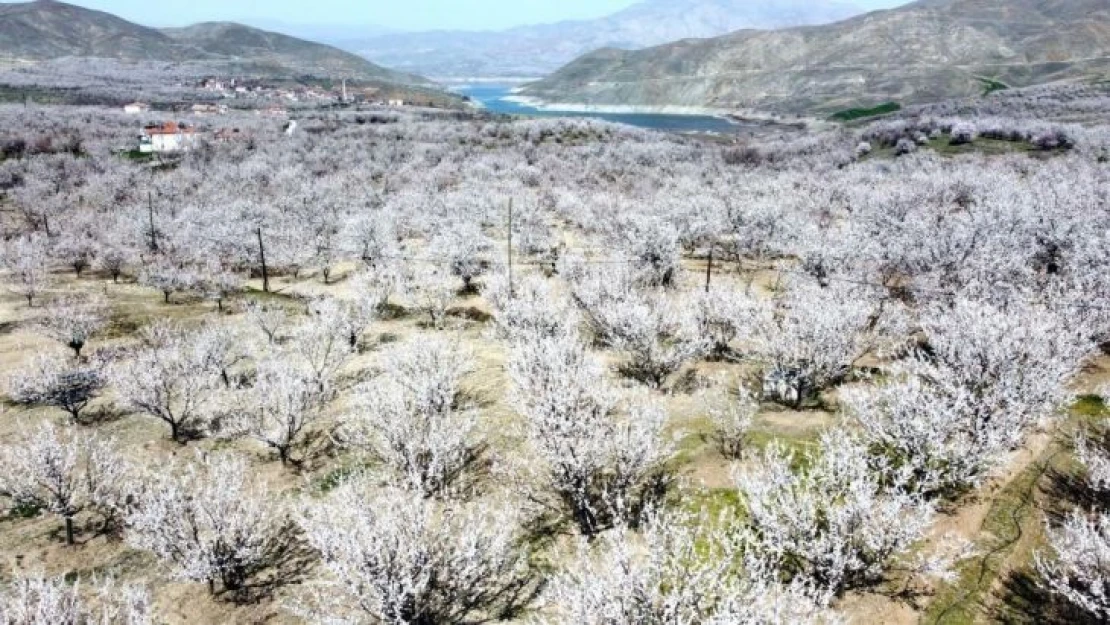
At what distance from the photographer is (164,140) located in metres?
96.2

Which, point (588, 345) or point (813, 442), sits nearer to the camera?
point (813, 442)

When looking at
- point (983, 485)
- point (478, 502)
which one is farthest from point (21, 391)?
point (983, 485)

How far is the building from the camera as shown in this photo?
95.0 metres

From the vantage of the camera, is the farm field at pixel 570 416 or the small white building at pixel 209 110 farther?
the small white building at pixel 209 110

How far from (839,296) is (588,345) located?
437 inches

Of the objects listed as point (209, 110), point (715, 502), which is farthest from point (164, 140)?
point (715, 502)

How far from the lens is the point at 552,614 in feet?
43.5

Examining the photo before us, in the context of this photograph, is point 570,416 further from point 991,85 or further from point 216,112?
point 991,85

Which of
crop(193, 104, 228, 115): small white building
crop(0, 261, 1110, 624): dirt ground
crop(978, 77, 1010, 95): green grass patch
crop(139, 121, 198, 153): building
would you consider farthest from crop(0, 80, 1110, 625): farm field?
crop(978, 77, 1010, 95): green grass patch

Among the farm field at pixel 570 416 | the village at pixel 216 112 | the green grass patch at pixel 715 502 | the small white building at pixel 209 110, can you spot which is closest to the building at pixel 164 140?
the village at pixel 216 112

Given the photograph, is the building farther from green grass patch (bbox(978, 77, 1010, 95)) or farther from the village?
green grass patch (bbox(978, 77, 1010, 95))

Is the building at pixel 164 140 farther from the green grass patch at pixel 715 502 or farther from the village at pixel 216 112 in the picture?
the green grass patch at pixel 715 502

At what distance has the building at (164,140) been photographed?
9500cm

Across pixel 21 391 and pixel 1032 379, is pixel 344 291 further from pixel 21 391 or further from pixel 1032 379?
pixel 1032 379
